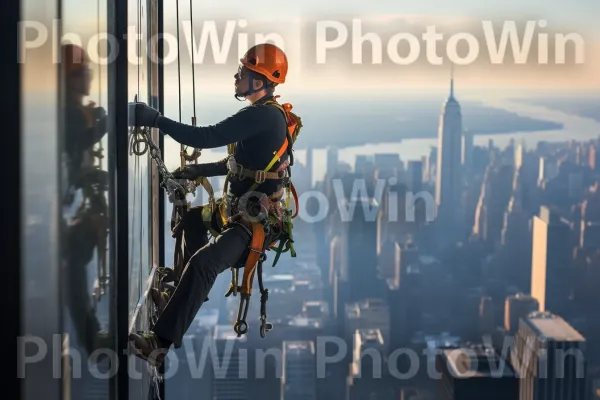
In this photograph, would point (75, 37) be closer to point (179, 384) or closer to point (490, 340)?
point (179, 384)

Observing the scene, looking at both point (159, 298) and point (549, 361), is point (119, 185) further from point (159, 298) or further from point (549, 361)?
point (549, 361)

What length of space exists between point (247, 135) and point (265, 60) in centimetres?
41

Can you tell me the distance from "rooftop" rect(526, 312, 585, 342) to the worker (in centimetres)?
2238

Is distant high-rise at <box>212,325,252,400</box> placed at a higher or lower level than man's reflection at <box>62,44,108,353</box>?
lower

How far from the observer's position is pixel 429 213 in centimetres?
3569

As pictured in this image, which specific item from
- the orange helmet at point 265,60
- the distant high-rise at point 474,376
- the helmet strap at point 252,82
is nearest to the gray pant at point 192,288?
the helmet strap at point 252,82

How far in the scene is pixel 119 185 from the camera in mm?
4480

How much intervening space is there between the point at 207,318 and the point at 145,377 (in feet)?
73.6

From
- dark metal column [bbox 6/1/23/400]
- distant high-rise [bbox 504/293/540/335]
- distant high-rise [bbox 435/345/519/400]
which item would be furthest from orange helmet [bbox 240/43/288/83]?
distant high-rise [bbox 504/293/540/335]

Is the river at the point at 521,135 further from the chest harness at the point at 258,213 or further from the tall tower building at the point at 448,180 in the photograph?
the chest harness at the point at 258,213

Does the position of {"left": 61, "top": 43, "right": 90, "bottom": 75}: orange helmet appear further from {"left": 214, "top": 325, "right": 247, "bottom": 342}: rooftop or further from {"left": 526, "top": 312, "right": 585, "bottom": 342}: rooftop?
{"left": 526, "top": 312, "right": 585, "bottom": 342}: rooftop

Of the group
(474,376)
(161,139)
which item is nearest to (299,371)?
(474,376)

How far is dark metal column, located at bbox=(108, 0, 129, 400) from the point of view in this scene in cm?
434

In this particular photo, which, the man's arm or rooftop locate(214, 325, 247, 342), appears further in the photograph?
rooftop locate(214, 325, 247, 342)
